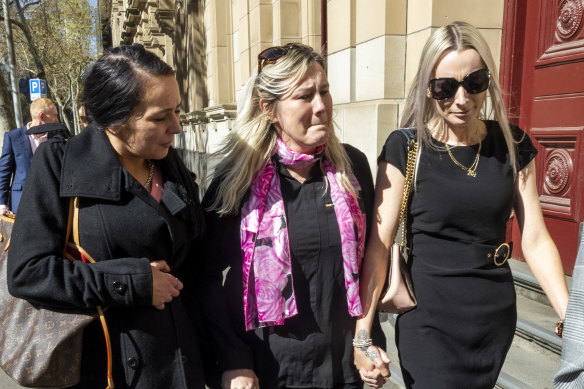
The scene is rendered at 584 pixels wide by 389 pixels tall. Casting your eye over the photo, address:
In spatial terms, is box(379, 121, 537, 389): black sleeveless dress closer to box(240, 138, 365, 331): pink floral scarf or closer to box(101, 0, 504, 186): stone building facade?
box(240, 138, 365, 331): pink floral scarf

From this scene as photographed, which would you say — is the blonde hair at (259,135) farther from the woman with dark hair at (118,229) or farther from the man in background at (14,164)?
the man in background at (14,164)

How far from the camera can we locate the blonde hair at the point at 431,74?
1.98 metres

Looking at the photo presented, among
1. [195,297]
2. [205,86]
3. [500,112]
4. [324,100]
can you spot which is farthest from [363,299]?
[205,86]

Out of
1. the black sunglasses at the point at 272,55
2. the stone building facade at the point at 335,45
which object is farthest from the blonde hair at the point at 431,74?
the black sunglasses at the point at 272,55

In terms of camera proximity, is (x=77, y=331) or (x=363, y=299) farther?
(x=363, y=299)

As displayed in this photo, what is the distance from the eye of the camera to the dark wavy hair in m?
1.71

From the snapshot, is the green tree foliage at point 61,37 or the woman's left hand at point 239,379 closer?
the woman's left hand at point 239,379

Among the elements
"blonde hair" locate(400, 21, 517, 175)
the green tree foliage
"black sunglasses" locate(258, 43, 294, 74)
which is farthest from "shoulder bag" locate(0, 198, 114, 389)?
the green tree foliage

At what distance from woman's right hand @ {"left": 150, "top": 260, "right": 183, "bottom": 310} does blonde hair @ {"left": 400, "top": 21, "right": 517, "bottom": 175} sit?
1082 millimetres

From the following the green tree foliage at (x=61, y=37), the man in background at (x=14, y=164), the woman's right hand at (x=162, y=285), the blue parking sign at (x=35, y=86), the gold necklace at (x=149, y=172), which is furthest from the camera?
the green tree foliage at (x=61, y=37)

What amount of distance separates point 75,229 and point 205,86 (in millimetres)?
12066

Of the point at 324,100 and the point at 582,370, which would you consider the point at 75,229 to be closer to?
the point at 324,100

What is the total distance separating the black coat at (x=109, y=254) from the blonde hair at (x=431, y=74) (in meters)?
1.03

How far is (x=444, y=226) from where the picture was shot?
201 cm
